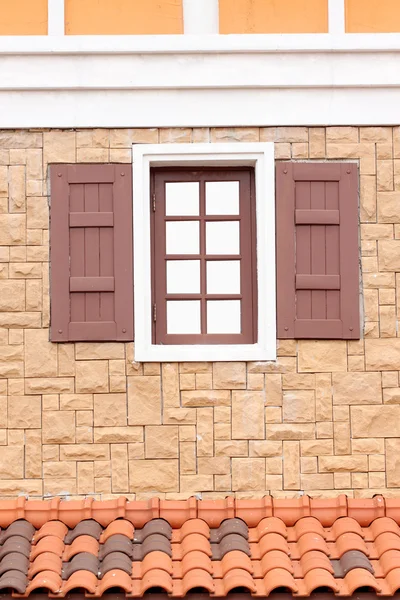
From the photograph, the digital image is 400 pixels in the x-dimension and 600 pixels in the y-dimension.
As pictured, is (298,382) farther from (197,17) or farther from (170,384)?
(197,17)

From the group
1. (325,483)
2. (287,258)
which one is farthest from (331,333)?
(325,483)

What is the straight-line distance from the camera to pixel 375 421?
23.1ft

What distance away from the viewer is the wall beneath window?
23.0 ft

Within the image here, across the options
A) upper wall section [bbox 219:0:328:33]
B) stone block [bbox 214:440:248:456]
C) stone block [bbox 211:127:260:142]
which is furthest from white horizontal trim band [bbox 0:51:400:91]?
stone block [bbox 214:440:248:456]

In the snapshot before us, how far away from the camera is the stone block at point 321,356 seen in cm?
704

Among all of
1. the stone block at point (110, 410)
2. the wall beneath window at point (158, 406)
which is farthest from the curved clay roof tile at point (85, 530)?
the stone block at point (110, 410)

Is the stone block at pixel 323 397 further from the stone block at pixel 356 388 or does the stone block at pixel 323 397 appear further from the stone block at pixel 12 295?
the stone block at pixel 12 295

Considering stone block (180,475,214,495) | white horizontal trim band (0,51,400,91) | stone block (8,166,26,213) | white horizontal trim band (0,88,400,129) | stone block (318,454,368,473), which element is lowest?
stone block (180,475,214,495)

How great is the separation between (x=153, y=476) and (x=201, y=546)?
75cm

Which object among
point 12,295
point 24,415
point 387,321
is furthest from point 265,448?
point 12,295

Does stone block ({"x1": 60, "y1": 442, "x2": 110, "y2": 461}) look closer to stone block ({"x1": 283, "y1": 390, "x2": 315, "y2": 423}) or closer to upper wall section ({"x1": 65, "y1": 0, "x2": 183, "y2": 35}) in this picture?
stone block ({"x1": 283, "y1": 390, "x2": 315, "y2": 423})

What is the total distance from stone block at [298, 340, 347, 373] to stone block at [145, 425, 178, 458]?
40.5 inches

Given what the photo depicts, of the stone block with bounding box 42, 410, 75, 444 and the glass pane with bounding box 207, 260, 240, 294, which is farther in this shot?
the glass pane with bounding box 207, 260, 240, 294

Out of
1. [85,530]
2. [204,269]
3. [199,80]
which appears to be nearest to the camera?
[85,530]
